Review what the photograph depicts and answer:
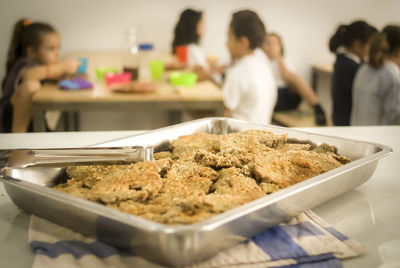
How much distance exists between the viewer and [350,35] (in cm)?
345

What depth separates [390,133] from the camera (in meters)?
1.30

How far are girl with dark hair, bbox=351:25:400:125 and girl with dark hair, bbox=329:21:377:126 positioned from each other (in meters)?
0.34

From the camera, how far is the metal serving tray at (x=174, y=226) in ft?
1.74

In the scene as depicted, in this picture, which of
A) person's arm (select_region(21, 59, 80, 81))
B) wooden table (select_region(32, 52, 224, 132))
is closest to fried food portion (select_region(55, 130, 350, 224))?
wooden table (select_region(32, 52, 224, 132))

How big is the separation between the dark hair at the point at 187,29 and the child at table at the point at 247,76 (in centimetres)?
89

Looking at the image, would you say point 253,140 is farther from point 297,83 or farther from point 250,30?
point 297,83

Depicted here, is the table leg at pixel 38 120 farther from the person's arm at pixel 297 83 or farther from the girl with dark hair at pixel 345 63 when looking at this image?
the person's arm at pixel 297 83

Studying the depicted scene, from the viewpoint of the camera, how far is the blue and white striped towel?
0.58 m

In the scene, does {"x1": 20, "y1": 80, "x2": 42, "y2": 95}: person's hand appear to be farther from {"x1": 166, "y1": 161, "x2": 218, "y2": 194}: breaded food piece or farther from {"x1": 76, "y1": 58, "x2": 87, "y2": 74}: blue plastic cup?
{"x1": 166, "y1": 161, "x2": 218, "y2": 194}: breaded food piece

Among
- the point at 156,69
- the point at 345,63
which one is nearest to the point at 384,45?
the point at 345,63

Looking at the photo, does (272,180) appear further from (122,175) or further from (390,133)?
(390,133)

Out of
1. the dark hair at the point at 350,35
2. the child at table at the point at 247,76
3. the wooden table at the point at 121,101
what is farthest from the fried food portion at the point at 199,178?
the dark hair at the point at 350,35

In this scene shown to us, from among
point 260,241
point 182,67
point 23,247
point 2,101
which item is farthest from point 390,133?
point 2,101

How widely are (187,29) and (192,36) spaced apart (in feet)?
0.25
